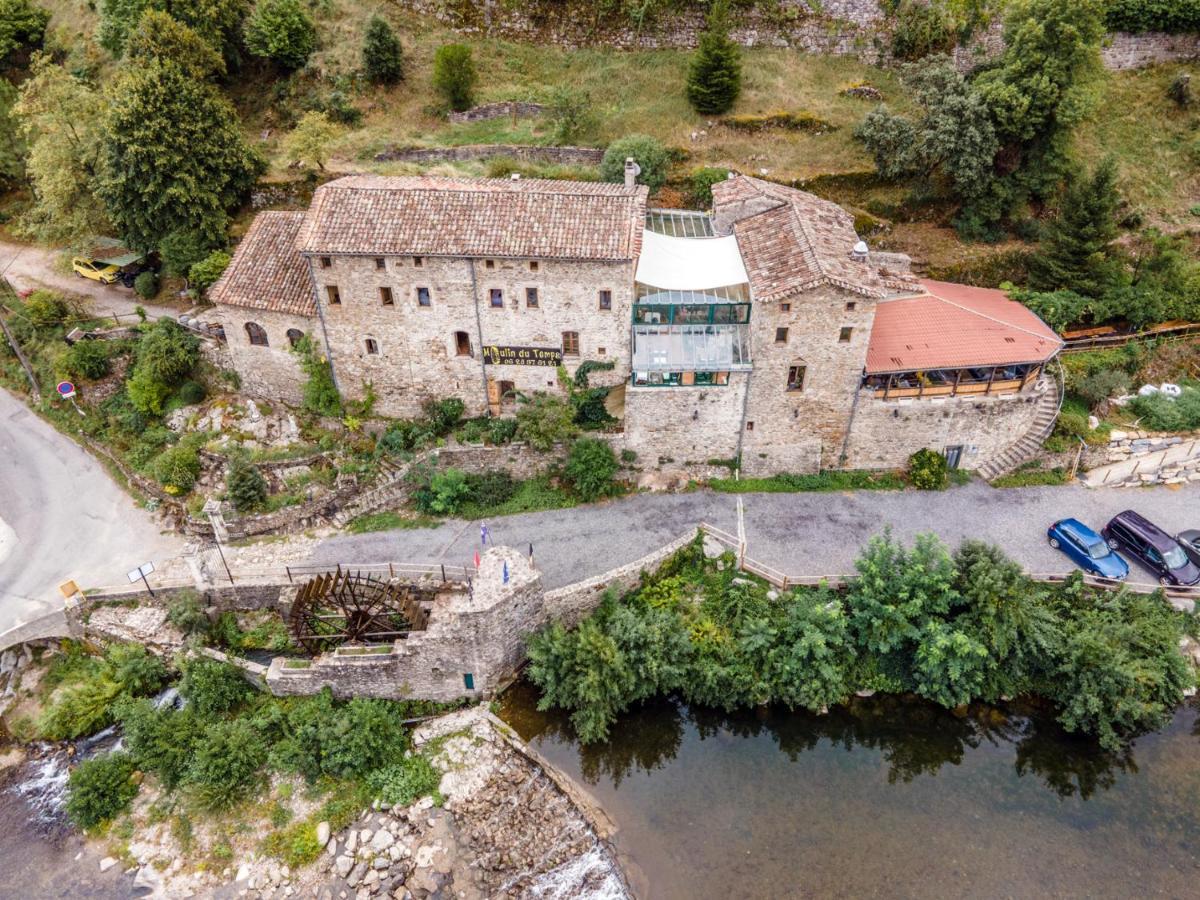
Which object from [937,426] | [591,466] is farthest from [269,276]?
[937,426]

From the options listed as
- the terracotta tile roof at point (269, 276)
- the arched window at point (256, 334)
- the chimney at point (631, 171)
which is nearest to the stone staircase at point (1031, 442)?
the chimney at point (631, 171)

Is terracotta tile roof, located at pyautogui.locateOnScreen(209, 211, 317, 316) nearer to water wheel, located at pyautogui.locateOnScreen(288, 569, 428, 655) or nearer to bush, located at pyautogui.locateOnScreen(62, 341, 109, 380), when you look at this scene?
bush, located at pyautogui.locateOnScreen(62, 341, 109, 380)

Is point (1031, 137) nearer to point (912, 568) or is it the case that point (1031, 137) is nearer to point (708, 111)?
point (708, 111)

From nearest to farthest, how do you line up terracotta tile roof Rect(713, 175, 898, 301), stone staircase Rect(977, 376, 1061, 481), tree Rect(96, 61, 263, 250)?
terracotta tile roof Rect(713, 175, 898, 301), stone staircase Rect(977, 376, 1061, 481), tree Rect(96, 61, 263, 250)

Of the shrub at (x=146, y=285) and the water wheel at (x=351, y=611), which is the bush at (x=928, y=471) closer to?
the water wheel at (x=351, y=611)

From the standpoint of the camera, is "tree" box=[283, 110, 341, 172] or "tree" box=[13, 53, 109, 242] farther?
"tree" box=[283, 110, 341, 172]

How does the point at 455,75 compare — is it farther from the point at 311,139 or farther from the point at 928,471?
the point at 928,471

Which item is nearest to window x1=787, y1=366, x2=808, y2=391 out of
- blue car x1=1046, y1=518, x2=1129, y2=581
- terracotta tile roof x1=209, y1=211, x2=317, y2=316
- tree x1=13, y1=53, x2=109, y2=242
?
blue car x1=1046, y1=518, x2=1129, y2=581
